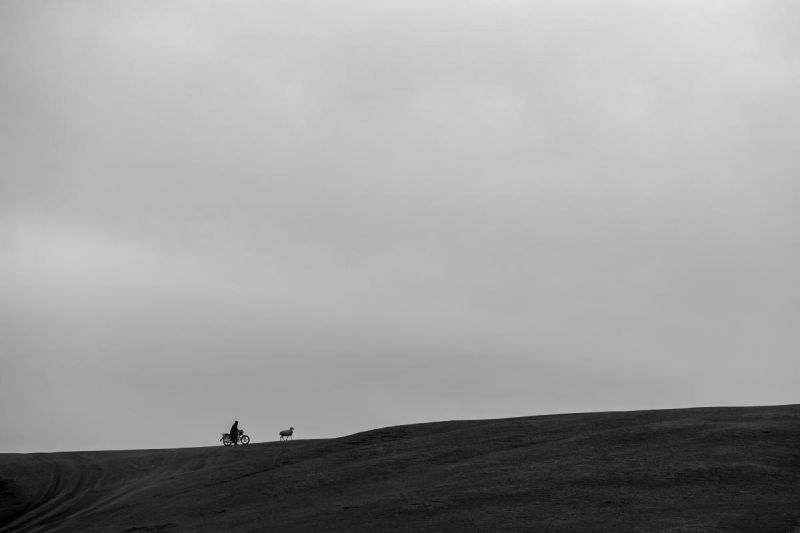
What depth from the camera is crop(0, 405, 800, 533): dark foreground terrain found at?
87.7 ft

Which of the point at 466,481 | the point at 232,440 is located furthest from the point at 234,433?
the point at 466,481

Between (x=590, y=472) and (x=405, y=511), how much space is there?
6659 millimetres

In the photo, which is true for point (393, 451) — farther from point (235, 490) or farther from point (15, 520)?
point (15, 520)

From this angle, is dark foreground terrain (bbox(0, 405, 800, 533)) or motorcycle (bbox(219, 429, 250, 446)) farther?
motorcycle (bbox(219, 429, 250, 446))

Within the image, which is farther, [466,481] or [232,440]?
[232,440]

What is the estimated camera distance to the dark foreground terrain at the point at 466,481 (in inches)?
1053

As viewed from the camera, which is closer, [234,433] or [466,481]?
[466,481]

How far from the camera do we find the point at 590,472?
104 ft

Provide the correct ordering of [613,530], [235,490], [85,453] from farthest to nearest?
[85,453], [235,490], [613,530]

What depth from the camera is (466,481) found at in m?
32.7

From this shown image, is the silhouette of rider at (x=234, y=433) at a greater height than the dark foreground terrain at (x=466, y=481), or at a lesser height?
greater

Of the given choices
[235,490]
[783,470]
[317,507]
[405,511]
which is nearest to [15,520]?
[235,490]

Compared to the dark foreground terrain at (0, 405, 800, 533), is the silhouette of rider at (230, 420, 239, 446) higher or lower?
higher

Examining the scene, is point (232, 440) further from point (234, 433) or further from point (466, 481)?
point (466, 481)
